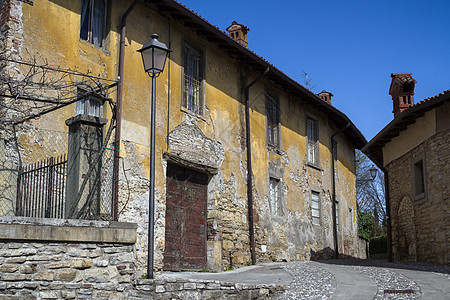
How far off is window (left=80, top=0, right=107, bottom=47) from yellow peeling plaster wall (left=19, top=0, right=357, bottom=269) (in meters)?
0.20

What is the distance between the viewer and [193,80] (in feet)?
44.4

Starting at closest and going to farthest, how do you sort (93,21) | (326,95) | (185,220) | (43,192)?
(43,192) < (93,21) < (185,220) < (326,95)

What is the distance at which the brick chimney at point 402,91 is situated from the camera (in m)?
20.3

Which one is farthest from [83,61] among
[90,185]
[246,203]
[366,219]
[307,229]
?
[366,219]

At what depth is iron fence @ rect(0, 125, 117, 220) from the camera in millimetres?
7562

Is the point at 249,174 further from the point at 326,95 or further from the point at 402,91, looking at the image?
the point at 326,95

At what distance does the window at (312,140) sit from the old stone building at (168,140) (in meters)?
0.04

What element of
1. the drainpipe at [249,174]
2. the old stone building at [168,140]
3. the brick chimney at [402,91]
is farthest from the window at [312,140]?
the drainpipe at [249,174]

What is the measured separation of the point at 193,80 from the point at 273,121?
4.48 meters

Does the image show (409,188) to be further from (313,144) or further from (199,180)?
(199,180)

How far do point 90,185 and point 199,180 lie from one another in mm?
5888

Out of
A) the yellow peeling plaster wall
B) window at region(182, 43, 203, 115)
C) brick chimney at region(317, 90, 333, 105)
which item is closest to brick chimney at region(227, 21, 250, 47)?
the yellow peeling plaster wall

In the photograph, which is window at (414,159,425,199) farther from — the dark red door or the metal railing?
the metal railing

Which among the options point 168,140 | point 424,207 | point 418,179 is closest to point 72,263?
point 168,140
